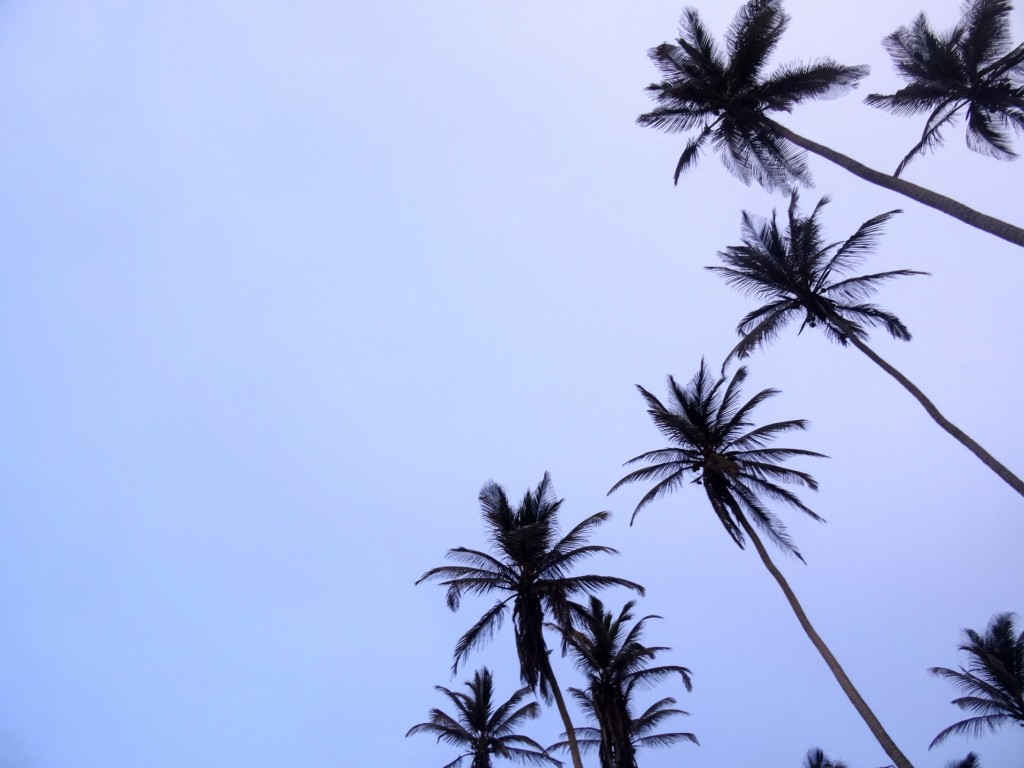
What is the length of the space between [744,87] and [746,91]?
122 millimetres

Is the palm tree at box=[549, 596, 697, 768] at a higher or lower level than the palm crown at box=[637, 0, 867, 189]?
lower

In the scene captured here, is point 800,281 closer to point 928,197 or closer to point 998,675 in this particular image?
point 928,197

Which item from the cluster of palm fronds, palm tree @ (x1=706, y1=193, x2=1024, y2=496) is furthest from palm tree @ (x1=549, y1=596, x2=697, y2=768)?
palm tree @ (x1=706, y1=193, x2=1024, y2=496)

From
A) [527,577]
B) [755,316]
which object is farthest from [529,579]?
[755,316]

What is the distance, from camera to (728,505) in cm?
2152

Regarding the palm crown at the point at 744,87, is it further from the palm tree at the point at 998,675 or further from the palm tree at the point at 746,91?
the palm tree at the point at 998,675

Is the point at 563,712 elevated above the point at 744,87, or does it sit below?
below

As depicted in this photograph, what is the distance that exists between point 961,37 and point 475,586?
21965 mm

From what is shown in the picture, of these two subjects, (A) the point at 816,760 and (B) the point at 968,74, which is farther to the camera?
(A) the point at 816,760

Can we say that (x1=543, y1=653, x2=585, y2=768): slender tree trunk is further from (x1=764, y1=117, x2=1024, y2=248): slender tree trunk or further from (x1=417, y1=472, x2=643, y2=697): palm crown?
(x1=764, y1=117, x2=1024, y2=248): slender tree trunk

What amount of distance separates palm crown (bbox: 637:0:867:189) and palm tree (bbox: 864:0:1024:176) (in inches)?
72.0

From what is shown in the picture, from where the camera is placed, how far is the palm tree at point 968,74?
53.4 ft

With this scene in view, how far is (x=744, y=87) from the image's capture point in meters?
17.5

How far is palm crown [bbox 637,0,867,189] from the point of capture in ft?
55.8
